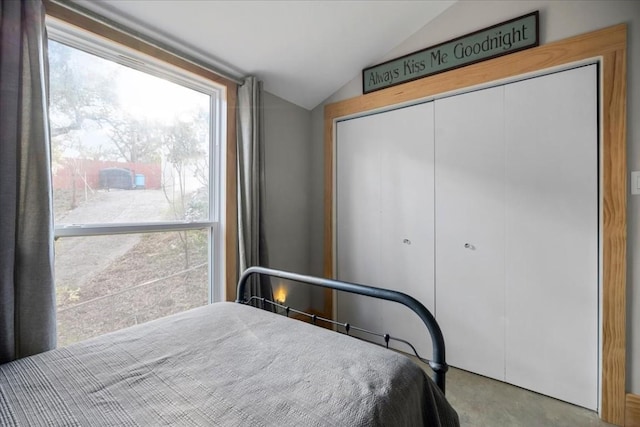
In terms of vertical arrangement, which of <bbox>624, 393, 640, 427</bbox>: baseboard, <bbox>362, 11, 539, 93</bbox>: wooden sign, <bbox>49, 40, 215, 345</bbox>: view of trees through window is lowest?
<bbox>624, 393, 640, 427</bbox>: baseboard

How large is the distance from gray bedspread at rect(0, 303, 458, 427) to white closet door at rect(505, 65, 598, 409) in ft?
4.02

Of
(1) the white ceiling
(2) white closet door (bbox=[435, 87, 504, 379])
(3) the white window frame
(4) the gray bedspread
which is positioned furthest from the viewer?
(2) white closet door (bbox=[435, 87, 504, 379])

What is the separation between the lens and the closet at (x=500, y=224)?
5.50 feet

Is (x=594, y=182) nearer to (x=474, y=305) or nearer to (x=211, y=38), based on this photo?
(x=474, y=305)

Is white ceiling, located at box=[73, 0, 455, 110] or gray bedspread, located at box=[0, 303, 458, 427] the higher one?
white ceiling, located at box=[73, 0, 455, 110]

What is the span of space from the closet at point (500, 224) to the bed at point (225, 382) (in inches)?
46.1

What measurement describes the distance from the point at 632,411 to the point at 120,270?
2.95 m

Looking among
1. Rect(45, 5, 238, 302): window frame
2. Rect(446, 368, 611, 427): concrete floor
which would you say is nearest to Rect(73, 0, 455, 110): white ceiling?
Rect(45, 5, 238, 302): window frame

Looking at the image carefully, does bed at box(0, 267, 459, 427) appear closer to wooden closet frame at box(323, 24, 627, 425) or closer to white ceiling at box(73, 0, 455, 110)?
wooden closet frame at box(323, 24, 627, 425)

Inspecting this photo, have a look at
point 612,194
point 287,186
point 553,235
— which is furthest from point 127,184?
point 612,194

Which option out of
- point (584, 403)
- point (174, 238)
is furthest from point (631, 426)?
point (174, 238)

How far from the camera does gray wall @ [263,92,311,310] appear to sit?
100 inches

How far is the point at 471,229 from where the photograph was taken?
2029 millimetres

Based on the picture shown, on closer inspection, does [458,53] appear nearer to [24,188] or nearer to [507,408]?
[507,408]
